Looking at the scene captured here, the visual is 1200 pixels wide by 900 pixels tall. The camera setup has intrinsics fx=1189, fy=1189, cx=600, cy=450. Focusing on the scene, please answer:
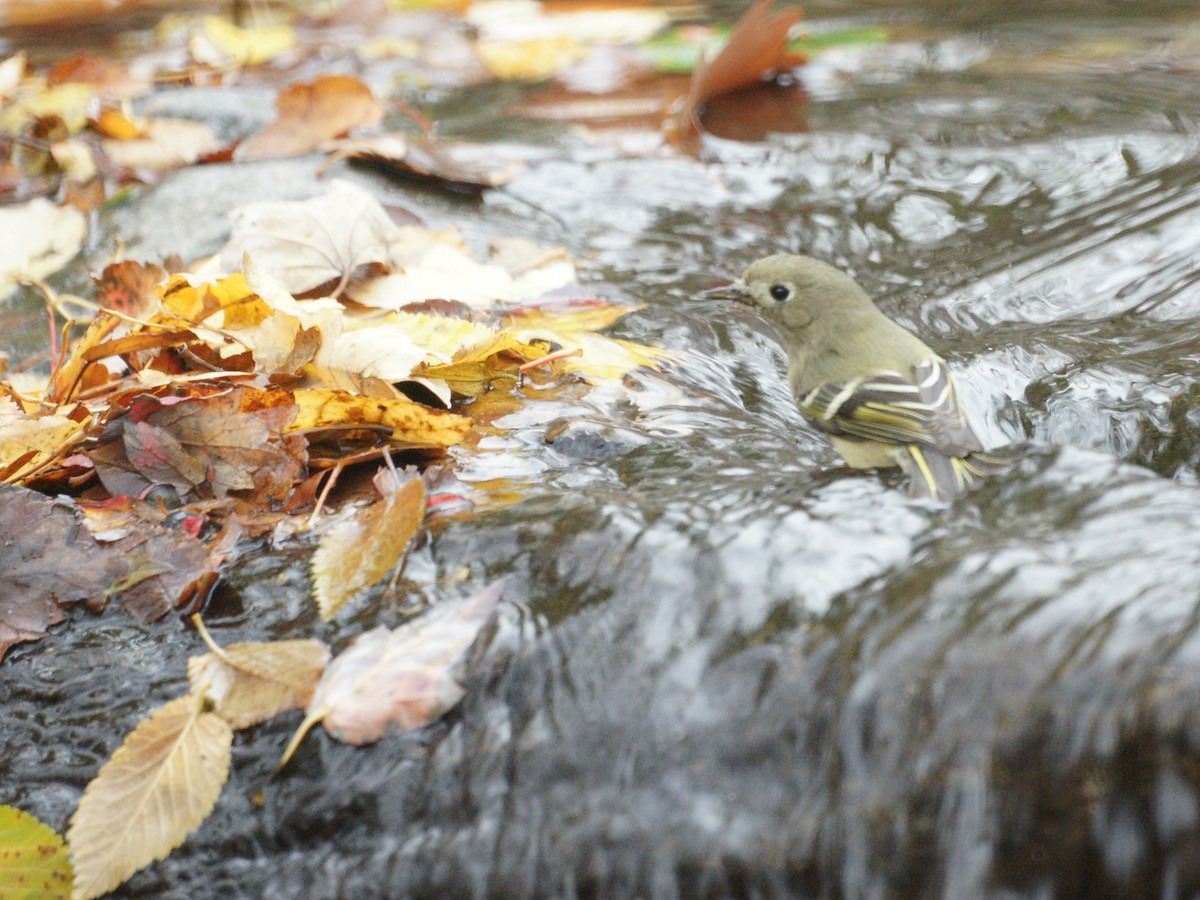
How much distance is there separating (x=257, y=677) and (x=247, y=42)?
21.1 ft

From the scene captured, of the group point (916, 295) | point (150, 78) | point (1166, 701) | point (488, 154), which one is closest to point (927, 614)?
point (1166, 701)

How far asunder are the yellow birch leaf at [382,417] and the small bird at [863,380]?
Answer: 0.92m

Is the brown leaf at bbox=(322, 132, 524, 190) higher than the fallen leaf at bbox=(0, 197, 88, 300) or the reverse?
higher

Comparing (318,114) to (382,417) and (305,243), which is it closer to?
(305,243)

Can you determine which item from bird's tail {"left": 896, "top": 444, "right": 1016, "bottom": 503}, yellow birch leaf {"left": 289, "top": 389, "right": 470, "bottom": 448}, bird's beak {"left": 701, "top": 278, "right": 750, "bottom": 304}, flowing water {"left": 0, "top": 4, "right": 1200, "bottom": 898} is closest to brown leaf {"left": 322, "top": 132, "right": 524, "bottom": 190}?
bird's beak {"left": 701, "top": 278, "right": 750, "bottom": 304}

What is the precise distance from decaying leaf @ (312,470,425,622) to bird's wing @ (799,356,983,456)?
1.17m

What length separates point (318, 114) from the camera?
4844mm

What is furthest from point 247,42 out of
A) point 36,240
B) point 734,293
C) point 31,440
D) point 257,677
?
point 257,677

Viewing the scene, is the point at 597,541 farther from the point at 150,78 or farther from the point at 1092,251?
the point at 150,78

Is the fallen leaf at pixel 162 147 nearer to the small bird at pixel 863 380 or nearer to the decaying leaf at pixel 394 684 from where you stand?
the small bird at pixel 863 380

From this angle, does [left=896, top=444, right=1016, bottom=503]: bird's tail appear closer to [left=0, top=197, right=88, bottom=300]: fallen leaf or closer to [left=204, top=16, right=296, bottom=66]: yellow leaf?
[left=0, top=197, right=88, bottom=300]: fallen leaf

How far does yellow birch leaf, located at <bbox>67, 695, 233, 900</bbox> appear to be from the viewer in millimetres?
1901

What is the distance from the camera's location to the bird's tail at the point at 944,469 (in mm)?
2334

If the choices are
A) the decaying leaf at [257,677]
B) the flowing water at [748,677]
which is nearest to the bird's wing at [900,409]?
the flowing water at [748,677]
